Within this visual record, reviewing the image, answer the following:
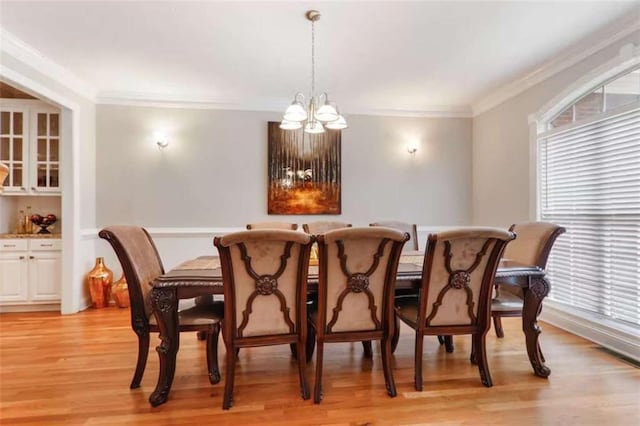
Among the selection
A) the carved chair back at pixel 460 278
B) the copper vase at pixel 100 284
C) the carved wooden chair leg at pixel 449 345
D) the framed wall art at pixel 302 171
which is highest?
the framed wall art at pixel 302 171

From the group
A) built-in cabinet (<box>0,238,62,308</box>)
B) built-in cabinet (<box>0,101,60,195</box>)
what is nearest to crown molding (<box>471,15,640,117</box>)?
built-in cabinet (<box>0,101,60,195</box>)

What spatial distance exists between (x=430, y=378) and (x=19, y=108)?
16.1 ft

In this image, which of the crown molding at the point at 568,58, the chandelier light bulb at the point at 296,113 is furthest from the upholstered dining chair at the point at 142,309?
the crown molding at the point at 568,58

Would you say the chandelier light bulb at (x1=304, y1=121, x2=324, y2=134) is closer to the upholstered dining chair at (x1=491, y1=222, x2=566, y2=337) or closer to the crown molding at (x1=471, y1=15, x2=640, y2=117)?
the upholstered dining chair at (x1=491, y1=222, x2=566, y2=337)

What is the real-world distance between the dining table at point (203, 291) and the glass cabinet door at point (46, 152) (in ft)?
8.64

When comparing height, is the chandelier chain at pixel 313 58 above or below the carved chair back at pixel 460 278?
above

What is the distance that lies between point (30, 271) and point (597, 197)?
5.66 m

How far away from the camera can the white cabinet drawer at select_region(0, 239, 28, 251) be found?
3664 mm

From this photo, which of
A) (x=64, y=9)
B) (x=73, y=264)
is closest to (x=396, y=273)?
(x=64, y=9)

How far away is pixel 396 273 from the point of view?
6.56 feet

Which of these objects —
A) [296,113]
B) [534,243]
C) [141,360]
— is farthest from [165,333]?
[534,243]

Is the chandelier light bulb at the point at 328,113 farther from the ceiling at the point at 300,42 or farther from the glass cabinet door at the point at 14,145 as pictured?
the glass cabinet door at the point at 14,145

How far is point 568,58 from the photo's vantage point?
10.3 feet

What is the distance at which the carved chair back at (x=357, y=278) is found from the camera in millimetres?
1832
